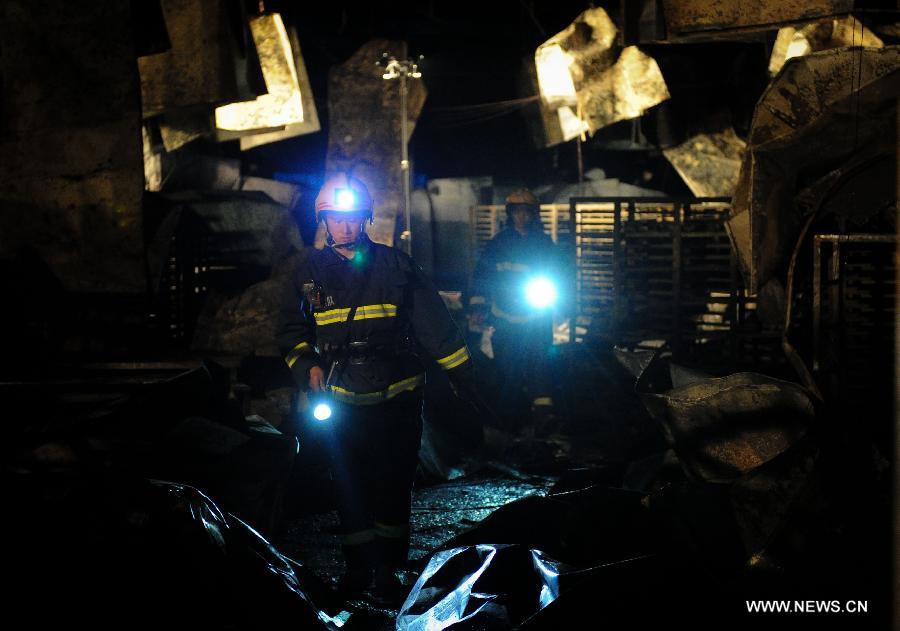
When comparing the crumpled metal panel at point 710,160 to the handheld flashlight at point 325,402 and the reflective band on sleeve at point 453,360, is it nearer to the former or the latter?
the reflective band on sleeve at point 453,360

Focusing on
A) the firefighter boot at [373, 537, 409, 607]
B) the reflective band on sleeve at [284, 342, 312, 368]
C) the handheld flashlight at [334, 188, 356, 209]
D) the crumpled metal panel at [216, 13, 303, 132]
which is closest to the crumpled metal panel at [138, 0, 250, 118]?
the crumpled metal panel at [216, 13, 303, 132]

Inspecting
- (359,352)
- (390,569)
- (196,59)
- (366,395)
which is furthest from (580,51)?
(390,569)

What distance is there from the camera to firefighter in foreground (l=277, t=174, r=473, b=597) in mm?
4090

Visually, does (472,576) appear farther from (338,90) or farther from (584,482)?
(338,90)

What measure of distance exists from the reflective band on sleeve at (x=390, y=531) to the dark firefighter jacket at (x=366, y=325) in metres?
0.68

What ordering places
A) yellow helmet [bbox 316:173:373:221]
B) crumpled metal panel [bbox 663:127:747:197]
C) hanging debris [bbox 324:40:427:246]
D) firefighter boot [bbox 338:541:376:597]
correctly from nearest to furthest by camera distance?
firefighter boot [bbox 338:541:376:597] < yellow helmet [bbox 316:173:373:221] < crumpled metal panel [bbox 663:127:747:197] < hanging debris [bbox 324:40:427:246]

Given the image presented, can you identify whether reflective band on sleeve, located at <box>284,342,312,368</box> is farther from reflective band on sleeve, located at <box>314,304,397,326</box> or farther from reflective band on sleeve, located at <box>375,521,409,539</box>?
reflective band on sleeve, located at <box>375,521,409,539</box>

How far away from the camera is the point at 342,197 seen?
419 centimetres

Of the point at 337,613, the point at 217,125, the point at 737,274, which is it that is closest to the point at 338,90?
the point at 217,125

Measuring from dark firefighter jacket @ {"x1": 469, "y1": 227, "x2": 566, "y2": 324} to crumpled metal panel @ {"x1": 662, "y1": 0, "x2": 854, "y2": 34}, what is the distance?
3.34m

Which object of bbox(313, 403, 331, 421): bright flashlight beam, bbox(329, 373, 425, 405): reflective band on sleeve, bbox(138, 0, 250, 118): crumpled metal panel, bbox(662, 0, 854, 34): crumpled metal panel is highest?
bbox(138, 0, 250, 118): crumpled metal panel

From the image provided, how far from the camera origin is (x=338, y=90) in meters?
15.6

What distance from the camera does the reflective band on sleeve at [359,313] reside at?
4.12 meters
